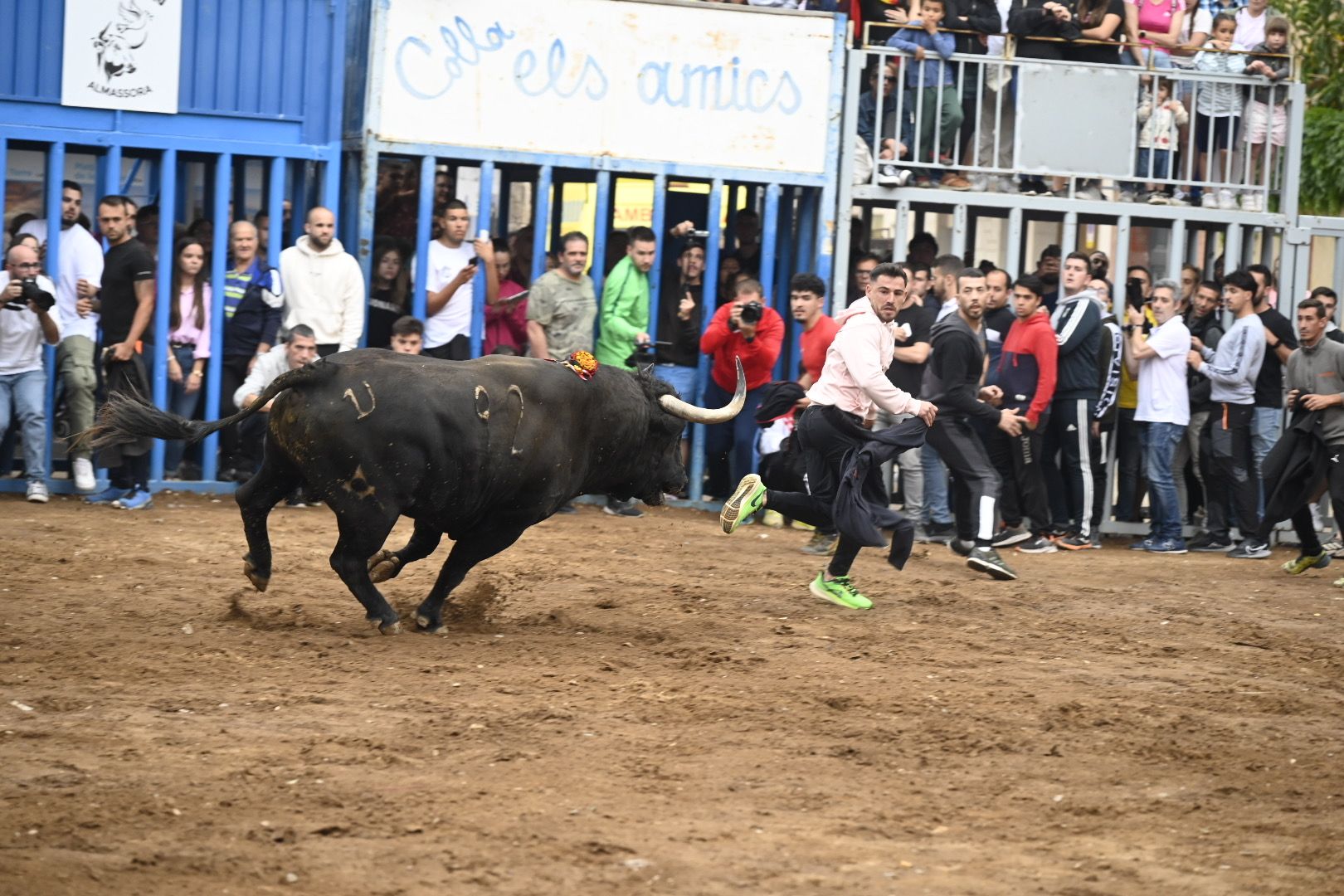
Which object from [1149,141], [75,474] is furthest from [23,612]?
[1149,141]

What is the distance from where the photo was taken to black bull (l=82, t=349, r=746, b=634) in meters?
7.77

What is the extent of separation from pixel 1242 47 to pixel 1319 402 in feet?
16.1

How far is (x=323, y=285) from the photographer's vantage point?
12273 mm

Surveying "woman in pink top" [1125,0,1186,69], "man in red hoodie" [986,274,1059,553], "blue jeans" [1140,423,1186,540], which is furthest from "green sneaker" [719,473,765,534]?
"woman in pink top" [1125,0,1186,69]

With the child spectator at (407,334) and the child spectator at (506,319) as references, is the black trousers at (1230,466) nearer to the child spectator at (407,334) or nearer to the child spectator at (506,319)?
the child spectator at (506,319)

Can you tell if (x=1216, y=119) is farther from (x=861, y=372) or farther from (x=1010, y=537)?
(x=861, y=372)

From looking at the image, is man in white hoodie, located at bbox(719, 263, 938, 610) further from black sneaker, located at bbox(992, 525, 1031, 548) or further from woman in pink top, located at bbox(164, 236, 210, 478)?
woman in pink top, located at bbox(164, 236, 210, 478)

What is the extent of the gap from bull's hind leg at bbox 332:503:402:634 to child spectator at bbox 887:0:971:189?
22.9ft

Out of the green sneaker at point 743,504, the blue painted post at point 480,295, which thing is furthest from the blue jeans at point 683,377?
the green sneaker at point 743,504

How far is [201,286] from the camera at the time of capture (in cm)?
1249

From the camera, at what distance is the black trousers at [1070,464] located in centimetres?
1271

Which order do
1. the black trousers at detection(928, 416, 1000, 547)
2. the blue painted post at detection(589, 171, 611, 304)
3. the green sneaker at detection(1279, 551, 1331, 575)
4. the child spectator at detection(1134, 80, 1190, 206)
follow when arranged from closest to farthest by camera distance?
1. the black trousers at detection(928, 416, 1000, 547)
2. the green sneaker at detection(1279, 551, 1331, 575)
3. the blue painted post at detection(589, 171, 611, 304)
4. the child spectator at detection(1134, 80, 1190, 206)

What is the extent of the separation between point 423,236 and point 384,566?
486 centimetres

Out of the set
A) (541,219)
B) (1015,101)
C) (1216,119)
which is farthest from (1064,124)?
(541,219)
